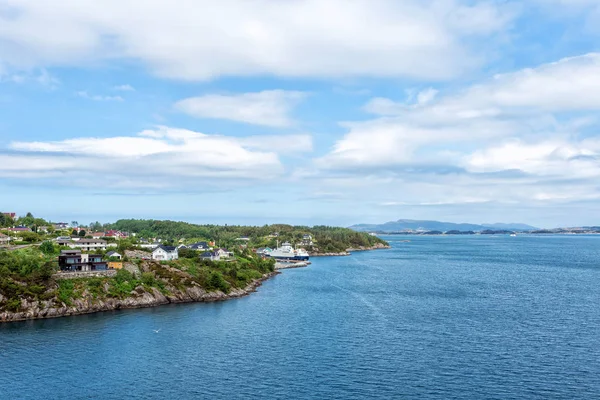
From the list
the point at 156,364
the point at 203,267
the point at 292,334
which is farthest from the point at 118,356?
the point at 203,267

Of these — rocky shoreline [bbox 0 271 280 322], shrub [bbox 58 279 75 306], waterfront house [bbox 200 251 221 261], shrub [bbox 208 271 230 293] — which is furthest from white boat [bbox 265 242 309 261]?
shrub [bbox 58 279 75 306]

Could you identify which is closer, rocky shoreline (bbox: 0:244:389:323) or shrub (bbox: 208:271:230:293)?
rocky shoreline (bbox: 0:244:389:323)

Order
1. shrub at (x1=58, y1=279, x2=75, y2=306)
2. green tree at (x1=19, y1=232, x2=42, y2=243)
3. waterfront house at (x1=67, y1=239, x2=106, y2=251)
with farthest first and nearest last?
green tree at (x1=19, y1=232, x2=42, y2=243)
waterfront house at (x1=67, y1=239, x2=106, y2=251)
shrub at (x1=58, y1=279, x2=75, y2=306)

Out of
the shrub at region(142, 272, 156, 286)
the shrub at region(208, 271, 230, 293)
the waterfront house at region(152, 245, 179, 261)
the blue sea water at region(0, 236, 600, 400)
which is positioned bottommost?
the blue sea water at region(0, 236, 600, 400)

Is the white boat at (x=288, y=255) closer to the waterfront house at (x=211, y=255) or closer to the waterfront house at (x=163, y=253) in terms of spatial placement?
the waterfront house at (x=211, y=255)

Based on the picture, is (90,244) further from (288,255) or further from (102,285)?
(288,255)

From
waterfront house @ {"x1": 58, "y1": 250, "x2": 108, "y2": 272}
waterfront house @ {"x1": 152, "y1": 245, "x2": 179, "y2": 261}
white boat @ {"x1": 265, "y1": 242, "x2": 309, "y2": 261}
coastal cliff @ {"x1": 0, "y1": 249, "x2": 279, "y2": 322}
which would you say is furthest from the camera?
white boat @ {"x1": 265, "y1": 242, "x2": 309, "y2": 261}

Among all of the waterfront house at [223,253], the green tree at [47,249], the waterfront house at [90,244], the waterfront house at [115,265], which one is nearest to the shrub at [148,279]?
the waterfront house at [115,265]

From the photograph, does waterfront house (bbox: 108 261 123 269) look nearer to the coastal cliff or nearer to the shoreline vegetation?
the shoreline vegetation
